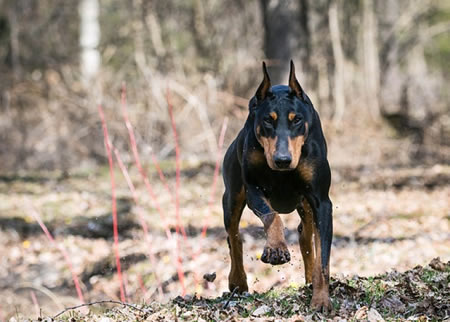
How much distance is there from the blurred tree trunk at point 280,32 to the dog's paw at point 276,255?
1157 cm

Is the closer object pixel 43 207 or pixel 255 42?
pixel 43 207

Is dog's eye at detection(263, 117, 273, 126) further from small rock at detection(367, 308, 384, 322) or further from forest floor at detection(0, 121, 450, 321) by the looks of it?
small rock at detection(367, 308, 384, 322)

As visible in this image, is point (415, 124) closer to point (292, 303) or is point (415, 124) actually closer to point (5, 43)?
point (5, 43)

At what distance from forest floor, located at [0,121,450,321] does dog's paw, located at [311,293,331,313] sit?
0.17ft

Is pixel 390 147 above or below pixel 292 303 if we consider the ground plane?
below

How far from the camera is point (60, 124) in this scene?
15641 mm

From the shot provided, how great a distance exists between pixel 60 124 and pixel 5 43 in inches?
172

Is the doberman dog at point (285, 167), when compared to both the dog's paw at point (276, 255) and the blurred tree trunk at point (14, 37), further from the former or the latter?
the blurred tree trunk at point (14, 37)

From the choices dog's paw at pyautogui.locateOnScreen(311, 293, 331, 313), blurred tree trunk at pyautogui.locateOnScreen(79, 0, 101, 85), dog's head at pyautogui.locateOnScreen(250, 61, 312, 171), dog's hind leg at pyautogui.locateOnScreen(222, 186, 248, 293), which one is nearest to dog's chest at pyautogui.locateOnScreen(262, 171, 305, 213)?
dog's head at pyautogui.locateOnScreen(250, 61, 312, 171)

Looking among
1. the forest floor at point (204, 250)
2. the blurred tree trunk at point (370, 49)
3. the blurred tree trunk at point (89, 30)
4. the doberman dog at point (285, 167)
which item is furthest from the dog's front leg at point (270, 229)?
the blurred tree trunk at point (370, 49)

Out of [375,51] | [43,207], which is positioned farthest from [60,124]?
[375,51]

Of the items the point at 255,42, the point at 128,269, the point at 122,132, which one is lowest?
the point at 128,269

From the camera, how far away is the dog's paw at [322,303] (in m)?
4.48

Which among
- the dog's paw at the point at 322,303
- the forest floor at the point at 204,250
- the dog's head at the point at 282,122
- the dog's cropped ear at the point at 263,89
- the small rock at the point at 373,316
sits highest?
the dog's cropped ear at the point at 263,89
